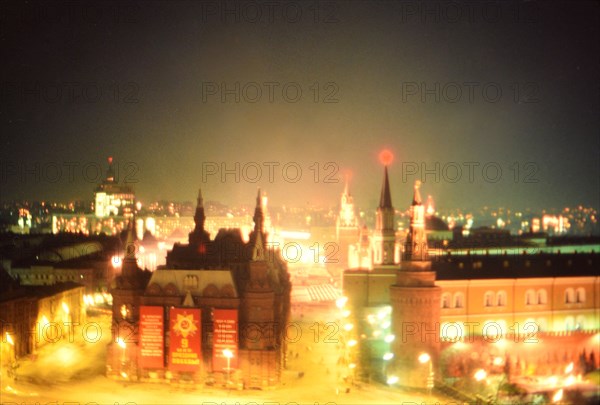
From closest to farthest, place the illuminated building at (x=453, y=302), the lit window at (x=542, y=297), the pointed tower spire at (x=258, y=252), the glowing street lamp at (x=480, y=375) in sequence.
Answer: the pointed tower spire at (x=258, y=252) → the illuminated building at (x=453, y=302) → the glowing street lamp at (x=480, y=375) → the lit window at (x=542, y=297)

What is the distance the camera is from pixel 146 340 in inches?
1544

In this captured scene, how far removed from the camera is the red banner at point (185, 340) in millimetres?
38719

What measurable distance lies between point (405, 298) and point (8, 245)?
2000 inches

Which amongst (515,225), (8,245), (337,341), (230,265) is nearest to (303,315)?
(337,341)

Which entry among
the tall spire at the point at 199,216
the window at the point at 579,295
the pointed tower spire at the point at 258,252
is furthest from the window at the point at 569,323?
the tall spire at the point at 199,216

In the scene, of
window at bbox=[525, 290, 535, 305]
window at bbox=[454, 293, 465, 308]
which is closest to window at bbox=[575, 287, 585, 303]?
window at bbox=[525, 290, 535, 305]

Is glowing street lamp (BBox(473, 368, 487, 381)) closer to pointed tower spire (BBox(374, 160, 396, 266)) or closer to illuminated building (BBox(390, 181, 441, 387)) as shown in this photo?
illuminated building (BBox(390, 181, 441, 387))

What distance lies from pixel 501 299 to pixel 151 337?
19.6 metres

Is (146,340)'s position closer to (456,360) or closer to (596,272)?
(456,360)

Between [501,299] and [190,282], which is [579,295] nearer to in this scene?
[501,299]

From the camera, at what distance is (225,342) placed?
38.5 metres

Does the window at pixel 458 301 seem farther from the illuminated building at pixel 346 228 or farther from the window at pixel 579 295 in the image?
the illuminated building at pixel 346 228

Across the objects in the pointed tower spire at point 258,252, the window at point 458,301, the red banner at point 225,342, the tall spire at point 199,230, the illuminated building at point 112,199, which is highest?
the illuminated building at point 112,199

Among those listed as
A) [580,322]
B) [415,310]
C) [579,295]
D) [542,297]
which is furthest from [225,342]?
[579,295]
